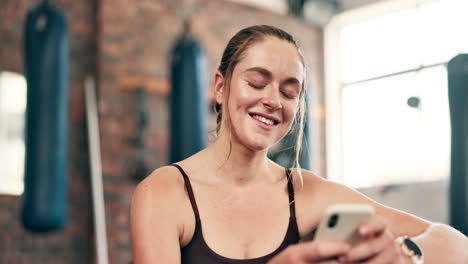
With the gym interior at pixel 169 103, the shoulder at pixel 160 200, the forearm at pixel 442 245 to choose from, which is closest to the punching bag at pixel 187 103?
the gym interior at pixel 169 103

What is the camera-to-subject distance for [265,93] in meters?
1.29

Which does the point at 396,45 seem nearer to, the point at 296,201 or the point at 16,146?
the point at 16,146

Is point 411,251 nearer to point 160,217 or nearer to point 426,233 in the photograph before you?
point 426,233

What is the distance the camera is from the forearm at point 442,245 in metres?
1.28

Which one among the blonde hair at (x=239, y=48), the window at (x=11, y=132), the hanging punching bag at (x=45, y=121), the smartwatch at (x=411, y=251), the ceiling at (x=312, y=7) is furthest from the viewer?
the ceiling at (x=312, y=7)

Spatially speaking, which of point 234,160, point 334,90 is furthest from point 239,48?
point 334,90

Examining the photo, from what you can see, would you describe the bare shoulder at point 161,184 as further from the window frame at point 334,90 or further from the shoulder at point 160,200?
the window frame at point 334,90

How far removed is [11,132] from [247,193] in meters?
2.71

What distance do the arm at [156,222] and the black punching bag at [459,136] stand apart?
4.14ft

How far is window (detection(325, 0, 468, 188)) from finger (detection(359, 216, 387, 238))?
12.3ft

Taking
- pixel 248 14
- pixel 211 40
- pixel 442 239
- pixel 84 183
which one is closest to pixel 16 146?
pixel 84 183

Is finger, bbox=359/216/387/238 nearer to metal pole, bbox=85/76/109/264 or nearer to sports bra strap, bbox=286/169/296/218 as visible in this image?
sports bra strap, bbox=286/169/296/218

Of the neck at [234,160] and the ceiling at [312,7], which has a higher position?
the ceiling at [312,7]

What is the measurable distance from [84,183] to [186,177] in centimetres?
273
